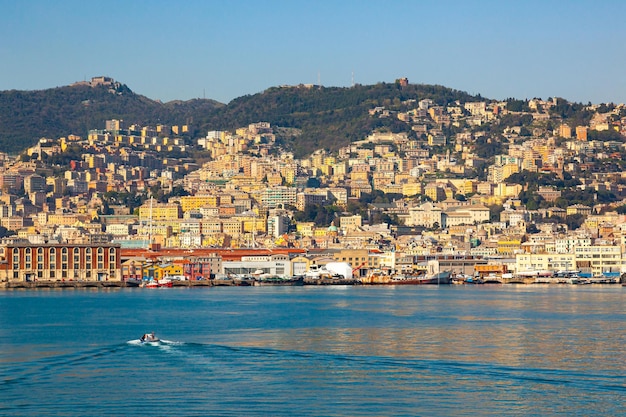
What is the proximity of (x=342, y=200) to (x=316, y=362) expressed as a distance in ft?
326

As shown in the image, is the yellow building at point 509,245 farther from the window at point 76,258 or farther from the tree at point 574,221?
the window at point 76,258

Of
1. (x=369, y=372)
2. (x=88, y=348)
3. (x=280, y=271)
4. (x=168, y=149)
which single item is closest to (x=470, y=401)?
(x=369, y=372)

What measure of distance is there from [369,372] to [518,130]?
12338cm

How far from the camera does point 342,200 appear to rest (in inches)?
4902

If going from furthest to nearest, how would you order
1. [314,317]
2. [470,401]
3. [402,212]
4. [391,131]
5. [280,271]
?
1. [391,131]
2. [402,212]
3. [280,271]
4. [314,317]
5. [470,401]

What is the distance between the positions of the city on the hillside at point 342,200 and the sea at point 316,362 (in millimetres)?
31647

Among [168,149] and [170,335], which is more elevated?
[168,149]

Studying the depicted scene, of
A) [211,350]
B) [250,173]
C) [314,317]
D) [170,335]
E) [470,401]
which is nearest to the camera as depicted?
[470,401]

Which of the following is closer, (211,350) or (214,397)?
(214,397)

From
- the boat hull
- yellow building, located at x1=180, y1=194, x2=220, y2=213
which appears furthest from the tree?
the boat hull

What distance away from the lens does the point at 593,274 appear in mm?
76938

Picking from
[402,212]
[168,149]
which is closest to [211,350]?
[402,212]

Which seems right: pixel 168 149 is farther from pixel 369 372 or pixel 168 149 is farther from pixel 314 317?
pixel 369 372

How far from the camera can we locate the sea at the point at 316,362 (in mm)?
20578
